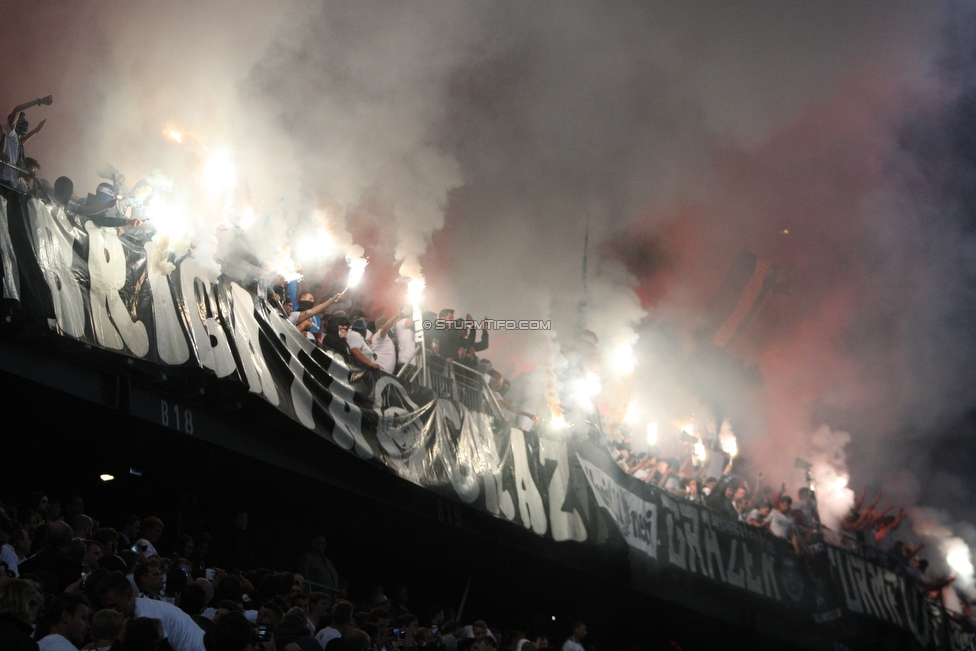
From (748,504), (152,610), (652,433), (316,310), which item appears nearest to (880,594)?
(748,504)

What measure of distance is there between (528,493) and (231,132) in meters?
6.52

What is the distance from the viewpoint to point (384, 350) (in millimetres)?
11805

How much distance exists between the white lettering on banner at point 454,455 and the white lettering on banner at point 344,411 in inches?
57.6

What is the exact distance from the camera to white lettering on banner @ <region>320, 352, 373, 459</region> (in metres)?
9.83

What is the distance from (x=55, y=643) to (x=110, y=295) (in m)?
4.40

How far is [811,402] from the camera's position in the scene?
→ 96.9 ft

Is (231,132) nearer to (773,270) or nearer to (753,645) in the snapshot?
(753,645)

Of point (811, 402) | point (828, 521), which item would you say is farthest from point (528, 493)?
point (811, 402)

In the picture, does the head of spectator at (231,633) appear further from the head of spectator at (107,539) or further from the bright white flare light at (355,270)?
the bright white flare light at (355,270)

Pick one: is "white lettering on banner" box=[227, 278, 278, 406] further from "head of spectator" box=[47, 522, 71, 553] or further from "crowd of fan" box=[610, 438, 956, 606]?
"crowd of fan" box=[610, 438, 956, 606]

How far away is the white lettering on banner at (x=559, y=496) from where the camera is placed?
12.6m

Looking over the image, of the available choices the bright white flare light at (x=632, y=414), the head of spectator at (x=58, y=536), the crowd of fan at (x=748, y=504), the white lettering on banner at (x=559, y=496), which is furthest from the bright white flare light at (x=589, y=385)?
the head of spectator at (x=58, y=536)

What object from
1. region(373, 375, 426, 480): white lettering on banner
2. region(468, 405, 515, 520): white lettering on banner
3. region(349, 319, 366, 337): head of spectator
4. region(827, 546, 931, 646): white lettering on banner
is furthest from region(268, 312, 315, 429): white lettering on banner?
region(827, 546, 931, 646): white lettering on banner

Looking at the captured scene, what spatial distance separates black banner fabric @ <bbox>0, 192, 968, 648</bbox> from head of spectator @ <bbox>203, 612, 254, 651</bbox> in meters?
3.62
